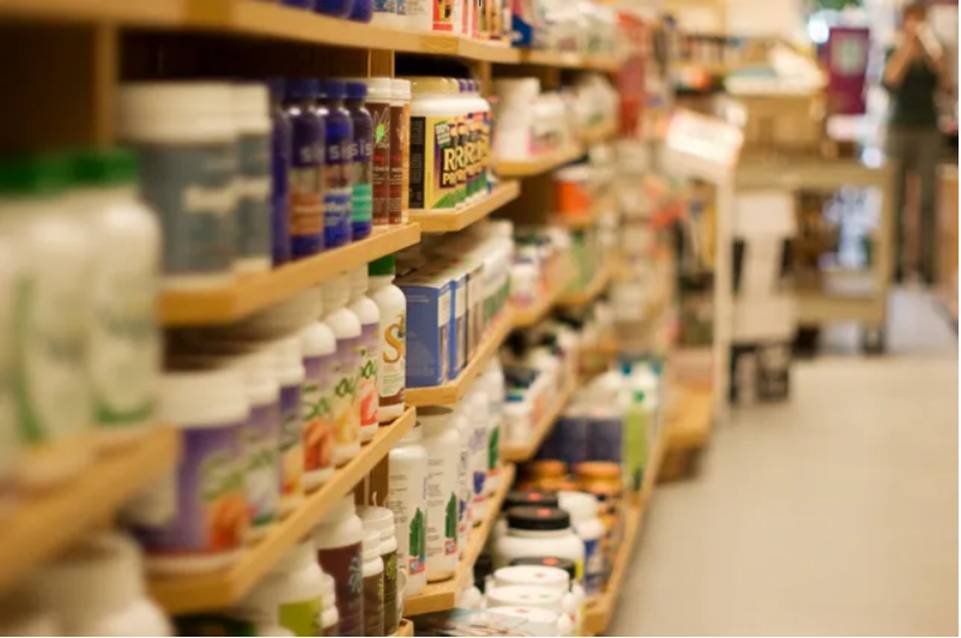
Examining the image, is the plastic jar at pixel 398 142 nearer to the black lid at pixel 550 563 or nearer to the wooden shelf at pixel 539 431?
→ the black lid at pixel 550 563

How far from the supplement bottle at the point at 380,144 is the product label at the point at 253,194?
→ 2.69 ft

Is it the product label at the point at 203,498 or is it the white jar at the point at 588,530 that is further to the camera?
the white jar at the point at 588,530

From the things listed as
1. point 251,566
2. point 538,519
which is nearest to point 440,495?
point 538,519

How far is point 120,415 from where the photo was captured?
5.25 ft

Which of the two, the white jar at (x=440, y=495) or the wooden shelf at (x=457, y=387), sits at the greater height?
the wooden shelf at (x=457, y=387)

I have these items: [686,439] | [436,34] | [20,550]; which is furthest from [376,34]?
[686,439]

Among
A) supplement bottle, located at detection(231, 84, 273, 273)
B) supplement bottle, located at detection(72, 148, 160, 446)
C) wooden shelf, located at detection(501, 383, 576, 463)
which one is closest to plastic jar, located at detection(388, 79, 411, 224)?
supplement bottle, located at detection(231, 84, 273, 273)

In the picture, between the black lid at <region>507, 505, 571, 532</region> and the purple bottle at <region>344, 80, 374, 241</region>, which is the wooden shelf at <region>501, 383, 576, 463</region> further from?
the purple bottle at <region>344, 80, 374, 241</region>

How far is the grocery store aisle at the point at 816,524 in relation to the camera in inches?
198

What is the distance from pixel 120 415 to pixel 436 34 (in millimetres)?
1886

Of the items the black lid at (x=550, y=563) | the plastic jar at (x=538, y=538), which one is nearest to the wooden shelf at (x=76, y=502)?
the black lid at (x=550, y=563)

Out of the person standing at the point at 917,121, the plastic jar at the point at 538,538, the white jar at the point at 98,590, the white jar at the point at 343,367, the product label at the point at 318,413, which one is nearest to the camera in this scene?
the white jar at the point at 98,590

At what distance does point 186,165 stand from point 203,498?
382 millimetres

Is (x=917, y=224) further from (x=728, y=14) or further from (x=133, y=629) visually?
(x=133, y=629)
